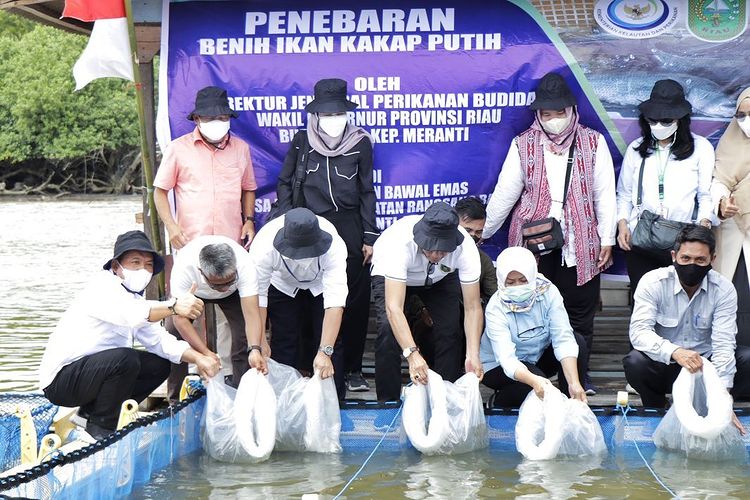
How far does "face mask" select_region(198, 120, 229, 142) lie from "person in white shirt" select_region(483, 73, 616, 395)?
1778 millimetres

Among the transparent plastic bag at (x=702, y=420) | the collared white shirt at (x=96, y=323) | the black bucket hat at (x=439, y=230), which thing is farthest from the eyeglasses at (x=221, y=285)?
the transparent plastic bag at (x=702, y=420)

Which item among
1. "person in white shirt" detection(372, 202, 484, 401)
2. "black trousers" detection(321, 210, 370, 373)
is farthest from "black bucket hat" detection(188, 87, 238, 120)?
"person in white shirt" detection(372, 202, 484, 401)

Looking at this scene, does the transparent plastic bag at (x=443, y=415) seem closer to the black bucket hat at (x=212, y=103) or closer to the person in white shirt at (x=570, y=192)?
the person in white shirt at (x=570, y=192)

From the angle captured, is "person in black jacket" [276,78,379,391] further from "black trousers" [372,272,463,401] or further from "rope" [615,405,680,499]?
"rope" [615,405,680,499]

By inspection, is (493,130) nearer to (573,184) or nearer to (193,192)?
(573,184)

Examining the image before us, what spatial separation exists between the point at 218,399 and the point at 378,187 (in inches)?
82.0

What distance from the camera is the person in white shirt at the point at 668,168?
6465mm

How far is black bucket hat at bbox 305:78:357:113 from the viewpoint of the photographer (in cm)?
649

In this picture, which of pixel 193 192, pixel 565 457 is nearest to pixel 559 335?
pixel 565 457

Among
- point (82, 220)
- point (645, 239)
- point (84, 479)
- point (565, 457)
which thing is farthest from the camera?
point (82, 220)

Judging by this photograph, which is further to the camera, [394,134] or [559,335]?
[394,134]

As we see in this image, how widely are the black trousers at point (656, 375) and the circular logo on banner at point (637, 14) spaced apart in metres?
2.18

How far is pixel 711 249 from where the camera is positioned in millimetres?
5746

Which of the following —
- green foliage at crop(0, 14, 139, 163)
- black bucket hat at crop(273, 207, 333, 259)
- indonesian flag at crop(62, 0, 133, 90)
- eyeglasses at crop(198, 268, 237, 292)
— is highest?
green foliage at crop(0, 14, 139, 163)
